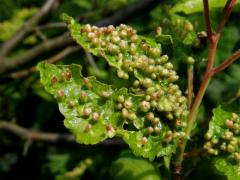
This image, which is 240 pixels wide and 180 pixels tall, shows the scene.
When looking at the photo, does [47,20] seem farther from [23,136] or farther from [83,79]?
[83,79]

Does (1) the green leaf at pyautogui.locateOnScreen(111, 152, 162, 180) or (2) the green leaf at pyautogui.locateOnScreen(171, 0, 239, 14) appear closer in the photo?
(1) the green leaf at pyautogui.locateOnScreen(111, 152, 162, 180)

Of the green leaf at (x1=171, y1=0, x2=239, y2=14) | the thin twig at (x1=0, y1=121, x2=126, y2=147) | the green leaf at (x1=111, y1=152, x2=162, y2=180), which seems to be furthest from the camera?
the thin twig at (x1=0, y1=121, x2=126, y2=147)

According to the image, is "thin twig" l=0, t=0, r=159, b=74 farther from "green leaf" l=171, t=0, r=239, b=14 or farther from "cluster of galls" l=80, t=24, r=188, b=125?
"cluster of galls" l=80, t=24, r=188, b=125

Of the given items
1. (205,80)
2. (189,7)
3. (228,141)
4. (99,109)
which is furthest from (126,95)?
(189,7)

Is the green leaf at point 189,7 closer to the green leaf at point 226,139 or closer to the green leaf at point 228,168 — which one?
the green leaf at point 226,139

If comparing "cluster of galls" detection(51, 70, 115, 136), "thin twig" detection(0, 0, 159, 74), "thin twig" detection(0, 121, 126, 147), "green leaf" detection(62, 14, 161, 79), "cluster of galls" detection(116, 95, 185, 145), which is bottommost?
"thin twig" detection(0, 121, 126, 147)

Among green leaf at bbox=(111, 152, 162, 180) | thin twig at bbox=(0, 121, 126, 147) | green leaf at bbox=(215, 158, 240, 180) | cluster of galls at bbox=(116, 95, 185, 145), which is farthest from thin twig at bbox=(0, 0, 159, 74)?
green leaf at bbox=(215, 158, 240, 180)

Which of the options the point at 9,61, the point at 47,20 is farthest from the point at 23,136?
the point at 47,20
